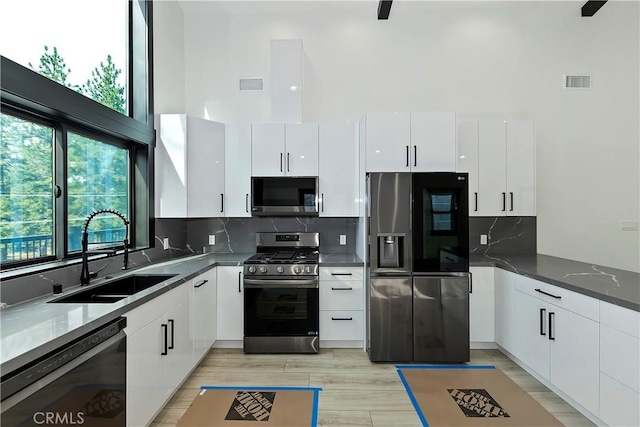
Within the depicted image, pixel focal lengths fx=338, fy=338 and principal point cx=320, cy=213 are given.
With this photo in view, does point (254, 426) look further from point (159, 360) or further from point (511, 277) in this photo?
point (511, 277)

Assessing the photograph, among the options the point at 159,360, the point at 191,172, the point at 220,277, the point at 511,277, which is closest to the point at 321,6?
the point at 191,172

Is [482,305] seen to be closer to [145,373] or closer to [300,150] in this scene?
[300,150]

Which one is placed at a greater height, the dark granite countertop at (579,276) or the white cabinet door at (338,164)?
the white cabinet door at (338,164)

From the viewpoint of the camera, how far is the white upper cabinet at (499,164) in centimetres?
346

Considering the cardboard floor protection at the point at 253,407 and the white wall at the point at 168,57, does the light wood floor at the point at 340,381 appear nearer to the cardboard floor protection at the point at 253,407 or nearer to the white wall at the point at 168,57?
the cardboard floor protection at the point at 253,407

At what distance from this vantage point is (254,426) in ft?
6.99

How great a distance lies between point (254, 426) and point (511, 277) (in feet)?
7.72

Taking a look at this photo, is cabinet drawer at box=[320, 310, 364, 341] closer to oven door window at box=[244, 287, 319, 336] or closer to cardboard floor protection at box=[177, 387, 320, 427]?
oven door window at box=[244, 287, 319, 336]

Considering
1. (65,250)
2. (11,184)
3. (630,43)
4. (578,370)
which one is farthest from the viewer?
(630,43)

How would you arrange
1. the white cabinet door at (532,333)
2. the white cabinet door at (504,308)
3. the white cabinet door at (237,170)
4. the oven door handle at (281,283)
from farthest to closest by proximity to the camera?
1. the white cabinet door at (237,170)
2. the oven door handle at (281,283)
3. the white cabinet door at (504,308)
4. the white cabinet door at (532,333)

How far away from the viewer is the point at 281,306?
3180 mm

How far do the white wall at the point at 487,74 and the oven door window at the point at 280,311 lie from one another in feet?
6.55

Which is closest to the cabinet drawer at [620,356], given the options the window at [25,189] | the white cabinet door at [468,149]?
the white cabinet door at [468,149]

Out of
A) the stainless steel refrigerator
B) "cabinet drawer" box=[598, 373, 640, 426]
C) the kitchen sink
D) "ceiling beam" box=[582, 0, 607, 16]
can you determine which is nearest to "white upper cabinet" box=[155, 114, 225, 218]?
Result: the kitchen sink
